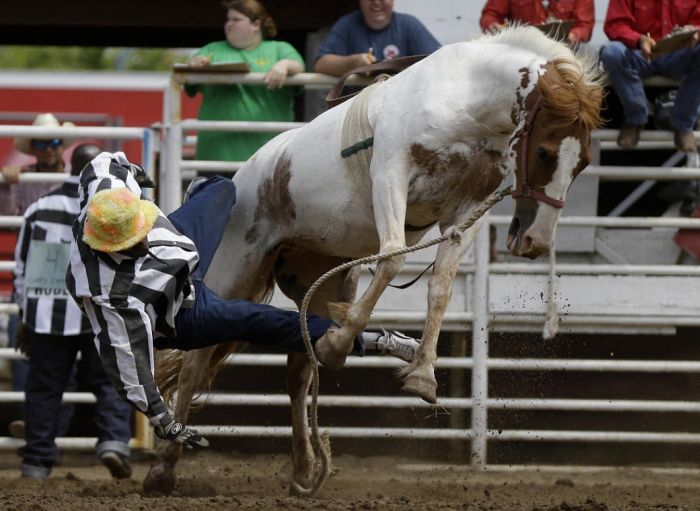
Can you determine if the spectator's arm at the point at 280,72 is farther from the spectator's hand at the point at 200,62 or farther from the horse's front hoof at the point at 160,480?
the horse's front hoof at the point at 160,480

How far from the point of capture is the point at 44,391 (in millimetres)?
7215

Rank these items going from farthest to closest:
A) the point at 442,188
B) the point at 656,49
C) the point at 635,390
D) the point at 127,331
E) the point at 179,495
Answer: the point at 635,390 → the point at 656,49 → the point at 179,495 → the point at 442,188 → the point at 127,331

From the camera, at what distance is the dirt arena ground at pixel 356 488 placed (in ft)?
17.5

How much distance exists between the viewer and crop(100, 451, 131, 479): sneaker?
7.12m

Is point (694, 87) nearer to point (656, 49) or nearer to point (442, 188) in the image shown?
point (656, 49)

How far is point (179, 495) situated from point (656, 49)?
350cm

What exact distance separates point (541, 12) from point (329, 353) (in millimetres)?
2905

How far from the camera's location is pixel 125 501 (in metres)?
5.39

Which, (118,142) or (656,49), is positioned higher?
(656,49)

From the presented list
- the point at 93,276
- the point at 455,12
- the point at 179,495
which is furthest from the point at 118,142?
the point at 93,276

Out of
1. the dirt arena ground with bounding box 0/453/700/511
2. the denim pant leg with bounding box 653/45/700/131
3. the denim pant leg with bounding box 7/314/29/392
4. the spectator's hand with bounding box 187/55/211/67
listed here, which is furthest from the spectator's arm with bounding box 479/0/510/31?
the denim pant leg with bounding box 7/314/29/392

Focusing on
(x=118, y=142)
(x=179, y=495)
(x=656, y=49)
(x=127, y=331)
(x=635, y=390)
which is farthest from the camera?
(x=118, y=142)

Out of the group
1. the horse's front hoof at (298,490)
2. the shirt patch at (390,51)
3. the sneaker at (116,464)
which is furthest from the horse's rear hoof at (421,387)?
the shirt patch at (390,51)

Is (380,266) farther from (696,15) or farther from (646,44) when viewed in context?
(696,15)
